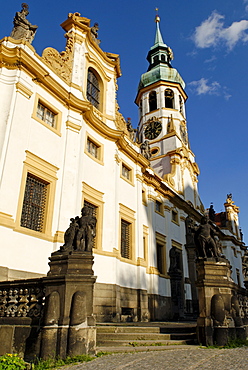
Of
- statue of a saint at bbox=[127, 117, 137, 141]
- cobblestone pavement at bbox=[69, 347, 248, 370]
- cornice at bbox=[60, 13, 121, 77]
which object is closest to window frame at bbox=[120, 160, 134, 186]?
statue of a saint at bbox=[127, 117, 137, 141]

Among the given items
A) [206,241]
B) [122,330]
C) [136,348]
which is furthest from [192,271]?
[136,348]

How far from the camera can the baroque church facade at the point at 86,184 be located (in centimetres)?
1105

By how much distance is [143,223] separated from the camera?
19375 mm

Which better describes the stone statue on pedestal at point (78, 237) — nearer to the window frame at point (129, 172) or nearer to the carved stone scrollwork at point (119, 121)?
the window frame at point (129, 172)

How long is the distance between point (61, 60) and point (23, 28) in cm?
230

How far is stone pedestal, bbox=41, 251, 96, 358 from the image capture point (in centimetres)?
588

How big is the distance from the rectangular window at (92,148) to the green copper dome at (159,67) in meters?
20.7

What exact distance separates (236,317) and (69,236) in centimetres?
478

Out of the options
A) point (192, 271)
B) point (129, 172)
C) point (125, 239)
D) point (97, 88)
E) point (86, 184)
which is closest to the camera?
point (86, 184)

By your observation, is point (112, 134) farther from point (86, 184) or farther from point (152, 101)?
point (152, 101)

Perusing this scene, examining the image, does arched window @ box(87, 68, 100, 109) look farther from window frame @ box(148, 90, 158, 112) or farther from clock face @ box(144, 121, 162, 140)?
window frame @ box(148, 90, 158, 112)

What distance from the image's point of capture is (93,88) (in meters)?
17.5

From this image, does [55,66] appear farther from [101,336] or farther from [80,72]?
[101,336]

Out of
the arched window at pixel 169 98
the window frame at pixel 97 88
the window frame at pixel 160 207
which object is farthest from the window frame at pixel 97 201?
the arched window at pixel 169 98
